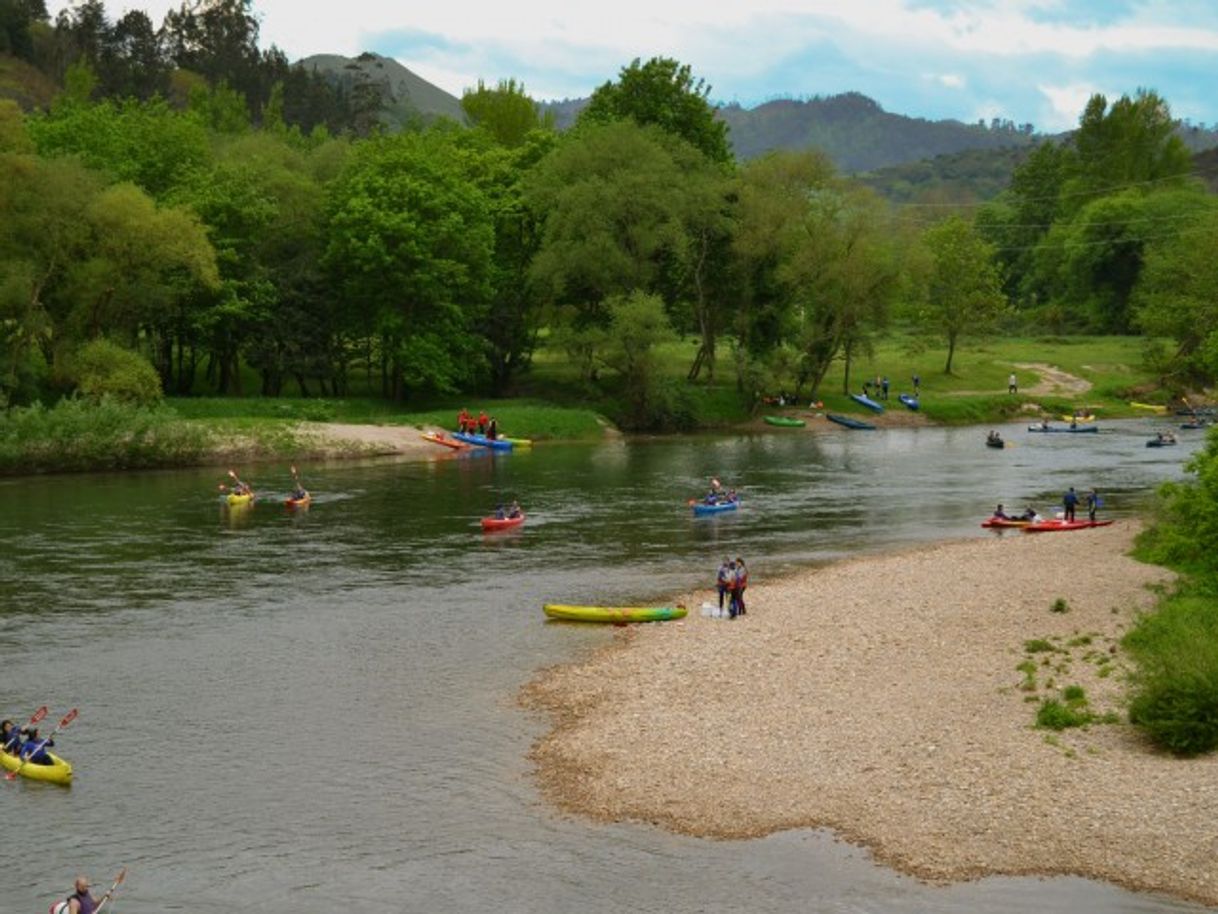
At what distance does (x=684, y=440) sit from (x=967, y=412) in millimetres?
28945

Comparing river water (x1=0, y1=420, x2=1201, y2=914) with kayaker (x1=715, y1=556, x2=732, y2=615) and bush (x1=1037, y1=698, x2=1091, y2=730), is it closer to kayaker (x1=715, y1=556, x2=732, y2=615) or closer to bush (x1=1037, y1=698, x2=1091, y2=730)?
kayaker (x1=715, y1=556, x2=732, y2=615)

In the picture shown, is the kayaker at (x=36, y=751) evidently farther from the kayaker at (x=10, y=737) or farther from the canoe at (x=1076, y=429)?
the canoe at (x=1076, y=429)

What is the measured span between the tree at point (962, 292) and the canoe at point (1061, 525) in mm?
68470

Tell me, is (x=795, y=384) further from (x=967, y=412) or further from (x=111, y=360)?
(x=111, y=360)

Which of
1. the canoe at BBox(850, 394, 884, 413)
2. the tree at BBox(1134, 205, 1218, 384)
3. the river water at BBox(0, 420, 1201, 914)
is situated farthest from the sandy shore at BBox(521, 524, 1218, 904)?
the tree at BBox(1134, 205, 1218, 384)

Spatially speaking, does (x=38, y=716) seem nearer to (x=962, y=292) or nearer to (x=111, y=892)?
(x=111, y=892)

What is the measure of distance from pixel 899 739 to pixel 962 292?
103 meters

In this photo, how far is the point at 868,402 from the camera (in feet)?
379

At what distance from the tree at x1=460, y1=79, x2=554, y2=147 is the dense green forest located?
95.7ft

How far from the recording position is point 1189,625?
35.8 m

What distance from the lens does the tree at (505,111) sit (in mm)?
155875

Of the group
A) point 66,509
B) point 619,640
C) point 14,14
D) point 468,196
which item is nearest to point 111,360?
point 66,509

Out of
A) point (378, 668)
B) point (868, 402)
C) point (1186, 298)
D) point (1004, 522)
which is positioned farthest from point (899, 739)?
point (1186, 298)

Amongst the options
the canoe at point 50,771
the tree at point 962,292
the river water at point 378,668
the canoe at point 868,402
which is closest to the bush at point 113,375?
the river water at point 378,668
